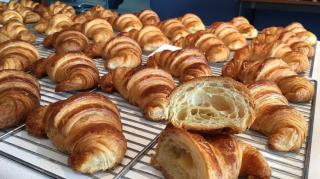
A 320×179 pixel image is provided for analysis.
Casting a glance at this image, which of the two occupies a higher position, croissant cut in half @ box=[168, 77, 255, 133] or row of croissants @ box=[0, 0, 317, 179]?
croissant cut in half @ box=[168, 77, 255, 133]

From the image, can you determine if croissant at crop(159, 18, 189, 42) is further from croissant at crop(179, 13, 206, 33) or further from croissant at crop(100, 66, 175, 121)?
croissant at crop(100, 66, 175, 121)

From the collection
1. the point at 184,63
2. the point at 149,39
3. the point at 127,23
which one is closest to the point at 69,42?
the point at 149,39

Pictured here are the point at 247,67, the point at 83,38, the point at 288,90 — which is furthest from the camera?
the point at 83,38

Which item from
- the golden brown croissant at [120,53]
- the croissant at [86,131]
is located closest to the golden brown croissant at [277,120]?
the croissant at [86,131]

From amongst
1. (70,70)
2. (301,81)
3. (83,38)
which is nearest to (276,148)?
(301,81)

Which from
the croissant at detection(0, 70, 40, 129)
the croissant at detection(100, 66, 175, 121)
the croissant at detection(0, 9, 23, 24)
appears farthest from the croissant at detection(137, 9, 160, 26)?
the croissant at detection(0, 70, 40, 129)

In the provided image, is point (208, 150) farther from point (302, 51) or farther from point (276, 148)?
point (302, 51)
